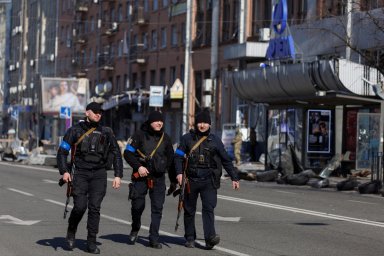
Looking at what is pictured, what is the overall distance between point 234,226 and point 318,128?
2051cm

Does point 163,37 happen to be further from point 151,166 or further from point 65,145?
point 65,145

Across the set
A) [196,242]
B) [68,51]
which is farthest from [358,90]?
[68,51]

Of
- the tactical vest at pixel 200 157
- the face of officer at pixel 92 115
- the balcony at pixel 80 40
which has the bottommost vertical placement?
the tactical vest at pixel 200 157

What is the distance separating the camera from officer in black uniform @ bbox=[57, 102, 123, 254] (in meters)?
11.6

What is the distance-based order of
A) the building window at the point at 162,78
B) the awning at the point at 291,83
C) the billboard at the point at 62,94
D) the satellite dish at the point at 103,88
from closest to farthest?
the awning at the point at 291,83 < the billboard at the point at 62,94 < the building window at the point at 162,78 < the satellite dish at the point at 103,88

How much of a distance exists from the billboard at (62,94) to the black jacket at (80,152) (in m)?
43.2

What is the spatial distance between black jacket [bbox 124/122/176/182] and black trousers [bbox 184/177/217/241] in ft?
1.13

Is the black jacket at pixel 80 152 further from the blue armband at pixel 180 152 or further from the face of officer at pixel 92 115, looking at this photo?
the blue armband at pixel 180 152

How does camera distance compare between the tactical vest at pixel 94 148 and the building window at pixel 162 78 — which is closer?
the tactical vest at pixel 94 148

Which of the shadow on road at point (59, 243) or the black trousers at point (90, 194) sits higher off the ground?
the black trousers at point (90, 194)

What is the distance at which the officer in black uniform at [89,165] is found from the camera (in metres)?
11.6

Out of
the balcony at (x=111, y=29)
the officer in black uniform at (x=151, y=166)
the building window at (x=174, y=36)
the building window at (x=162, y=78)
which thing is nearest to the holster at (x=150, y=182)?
the officer in black uniform at (x=151, y=166)

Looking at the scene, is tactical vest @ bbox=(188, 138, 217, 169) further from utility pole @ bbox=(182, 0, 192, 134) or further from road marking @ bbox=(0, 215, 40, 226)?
utility pole @ bbox=(182, 0, 192, 134)

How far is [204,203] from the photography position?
478 inches
